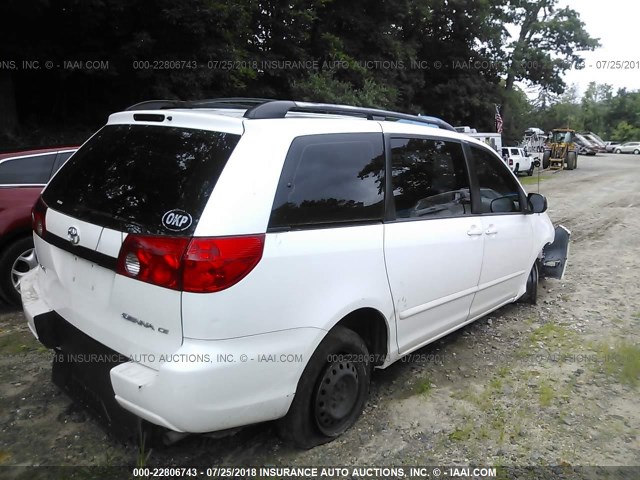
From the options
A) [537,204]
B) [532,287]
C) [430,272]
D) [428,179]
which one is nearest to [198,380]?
[430,272]

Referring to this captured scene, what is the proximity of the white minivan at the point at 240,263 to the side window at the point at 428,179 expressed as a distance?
0.05 feet

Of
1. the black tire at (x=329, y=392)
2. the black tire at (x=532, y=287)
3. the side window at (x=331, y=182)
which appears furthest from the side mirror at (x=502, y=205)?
Answer: the black tire at (x=329, y=392)

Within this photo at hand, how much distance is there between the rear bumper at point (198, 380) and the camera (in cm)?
211

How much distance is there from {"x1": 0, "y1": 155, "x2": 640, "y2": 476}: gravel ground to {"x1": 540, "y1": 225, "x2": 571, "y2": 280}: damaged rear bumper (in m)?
0.53

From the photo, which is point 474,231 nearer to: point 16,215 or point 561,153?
point 16,215

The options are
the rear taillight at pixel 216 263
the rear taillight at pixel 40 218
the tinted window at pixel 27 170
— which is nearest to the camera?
the rear taillight at pixel 216 263

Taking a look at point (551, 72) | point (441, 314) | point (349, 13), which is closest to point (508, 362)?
point (441, 314)

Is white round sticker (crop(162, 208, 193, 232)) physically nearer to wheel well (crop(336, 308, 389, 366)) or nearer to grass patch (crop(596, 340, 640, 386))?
wheel well (crop(336, 308, 389, 366))

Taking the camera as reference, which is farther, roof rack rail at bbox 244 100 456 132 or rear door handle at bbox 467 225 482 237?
rear door handle at bbox 467 225 482 237

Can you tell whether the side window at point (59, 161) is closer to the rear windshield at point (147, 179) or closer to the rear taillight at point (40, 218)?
the rear taillight at point (40, 218)

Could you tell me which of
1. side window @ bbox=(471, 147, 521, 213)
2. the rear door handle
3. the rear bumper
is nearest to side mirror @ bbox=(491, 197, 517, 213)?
side window @ bbox=(471, 147, 521, 213)

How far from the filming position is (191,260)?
6.82ft

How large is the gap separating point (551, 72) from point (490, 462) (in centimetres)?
3581

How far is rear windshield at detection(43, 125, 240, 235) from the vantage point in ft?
7.21
